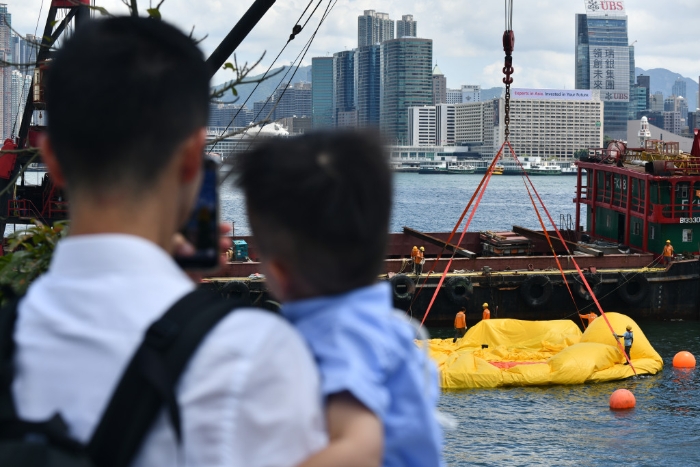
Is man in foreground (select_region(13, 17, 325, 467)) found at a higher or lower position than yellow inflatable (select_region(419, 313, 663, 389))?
higher

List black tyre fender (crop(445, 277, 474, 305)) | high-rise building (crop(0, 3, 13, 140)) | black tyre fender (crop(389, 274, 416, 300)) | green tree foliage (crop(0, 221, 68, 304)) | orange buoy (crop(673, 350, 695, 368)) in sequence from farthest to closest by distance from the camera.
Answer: black tyre fender (crop(445, 277, 474, 305))
black tyre fender (crop(389, 274, 416, 300))
orange buoy (crop(673, 350, 695, 368))
high-rise building (crop(0, 3, 13, 140))
green tree foliage (crop(0, 221, 68, 304))

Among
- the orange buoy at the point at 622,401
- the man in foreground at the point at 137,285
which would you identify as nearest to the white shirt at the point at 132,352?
the man in foreground at the point at 137,285

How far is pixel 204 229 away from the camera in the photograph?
2.13 meters

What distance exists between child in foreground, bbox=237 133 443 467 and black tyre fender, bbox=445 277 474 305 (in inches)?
1056

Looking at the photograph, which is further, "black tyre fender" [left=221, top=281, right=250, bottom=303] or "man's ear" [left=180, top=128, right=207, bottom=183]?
"black tyre fender" [left=221, top=281, right=250, bottom=303]

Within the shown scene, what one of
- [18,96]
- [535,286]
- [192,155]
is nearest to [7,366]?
[192,155]

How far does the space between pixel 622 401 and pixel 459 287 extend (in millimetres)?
9338

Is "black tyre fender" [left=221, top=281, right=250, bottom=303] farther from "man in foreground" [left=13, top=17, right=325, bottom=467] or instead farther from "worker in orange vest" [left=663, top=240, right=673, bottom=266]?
"man in foreground" [left=13, top=17, right=325, bottom=467]

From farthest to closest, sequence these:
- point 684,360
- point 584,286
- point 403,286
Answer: point 584,286 → point 403,286 → point 684,360

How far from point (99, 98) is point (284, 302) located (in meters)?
0.60

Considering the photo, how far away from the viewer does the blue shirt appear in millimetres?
1900

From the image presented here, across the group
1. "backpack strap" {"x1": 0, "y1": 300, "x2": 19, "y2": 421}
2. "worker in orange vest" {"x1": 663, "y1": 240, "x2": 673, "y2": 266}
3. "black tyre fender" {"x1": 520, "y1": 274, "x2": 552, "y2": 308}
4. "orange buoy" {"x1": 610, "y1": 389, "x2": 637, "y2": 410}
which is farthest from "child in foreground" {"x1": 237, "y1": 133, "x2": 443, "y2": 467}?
"worker in orange vest" {"x1": 663, "y1": 240, "x2": 673, "y2": 266}

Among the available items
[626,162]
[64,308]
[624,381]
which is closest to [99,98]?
[64,308]

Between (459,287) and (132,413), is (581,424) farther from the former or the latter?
(132,413)
